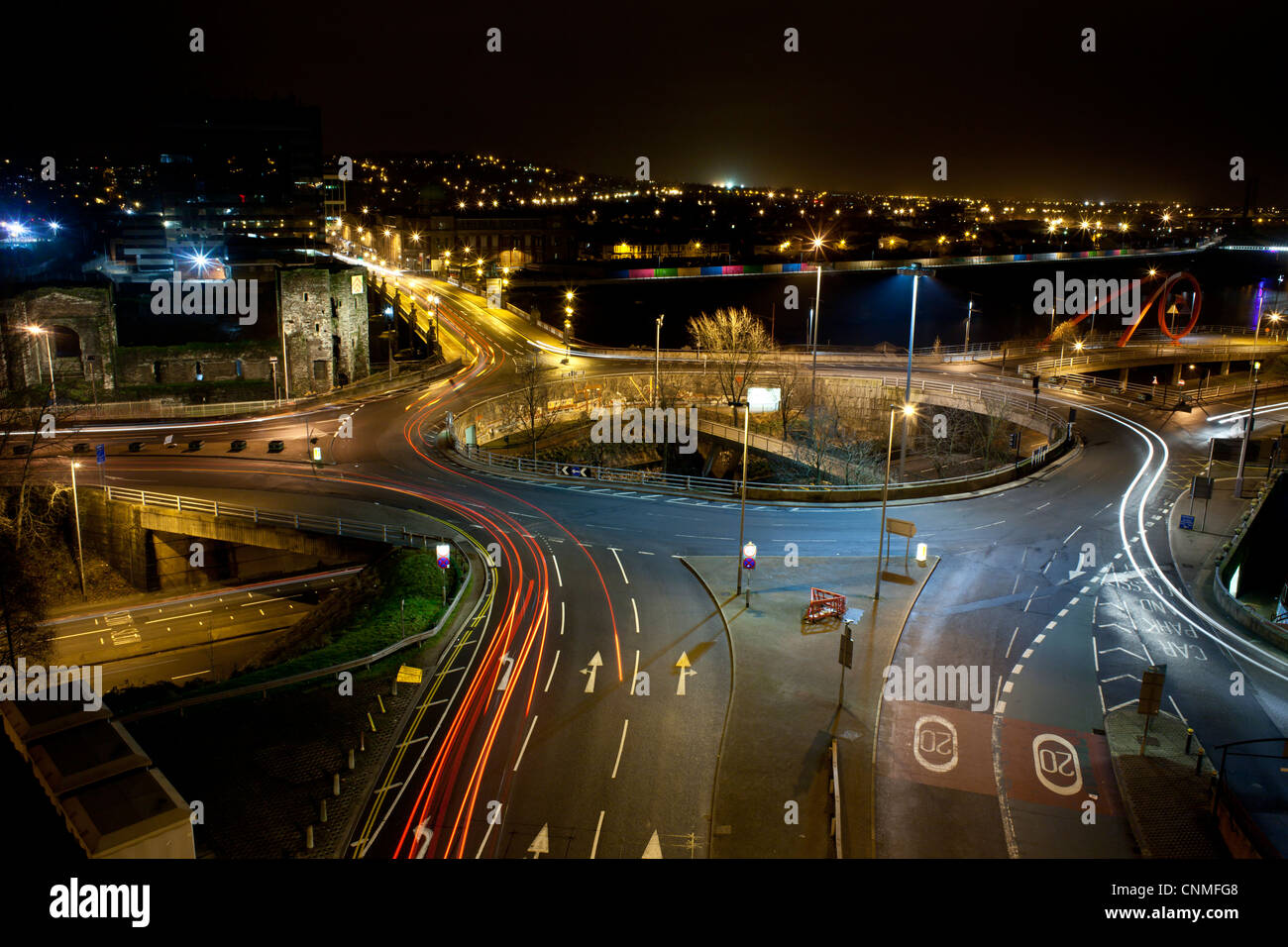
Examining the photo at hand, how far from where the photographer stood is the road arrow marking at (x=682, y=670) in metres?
20.8

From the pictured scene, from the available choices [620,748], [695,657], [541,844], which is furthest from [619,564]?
[541,844]

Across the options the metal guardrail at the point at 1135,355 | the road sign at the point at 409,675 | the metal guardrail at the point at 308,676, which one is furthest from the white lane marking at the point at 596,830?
the metal guardrail at the point at 1135,355

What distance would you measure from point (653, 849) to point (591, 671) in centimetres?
692

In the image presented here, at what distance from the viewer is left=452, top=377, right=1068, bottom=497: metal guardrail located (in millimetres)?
36656

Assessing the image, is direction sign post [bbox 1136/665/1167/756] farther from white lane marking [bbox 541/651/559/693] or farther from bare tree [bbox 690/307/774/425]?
bare tree [bbox 690/307/774/425]

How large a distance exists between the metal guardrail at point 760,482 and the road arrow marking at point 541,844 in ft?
72.5

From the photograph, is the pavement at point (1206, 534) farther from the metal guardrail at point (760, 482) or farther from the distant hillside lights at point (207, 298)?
the distant hillside lights at point (207, 298)

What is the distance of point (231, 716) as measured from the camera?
781 inches

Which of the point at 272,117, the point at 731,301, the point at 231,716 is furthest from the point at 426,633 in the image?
the point at 272,117

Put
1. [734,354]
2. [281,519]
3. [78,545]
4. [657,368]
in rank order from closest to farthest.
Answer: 1. [281,519]
2. [78,545]
3. [657,368]
4. [734,354]

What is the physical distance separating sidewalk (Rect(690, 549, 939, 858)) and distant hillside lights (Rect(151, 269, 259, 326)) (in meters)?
44.8

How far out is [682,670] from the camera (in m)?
21.7

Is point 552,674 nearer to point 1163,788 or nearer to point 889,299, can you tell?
point 1163,788

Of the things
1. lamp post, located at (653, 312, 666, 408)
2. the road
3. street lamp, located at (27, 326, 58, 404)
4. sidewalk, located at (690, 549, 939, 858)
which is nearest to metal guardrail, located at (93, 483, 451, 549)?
the road
